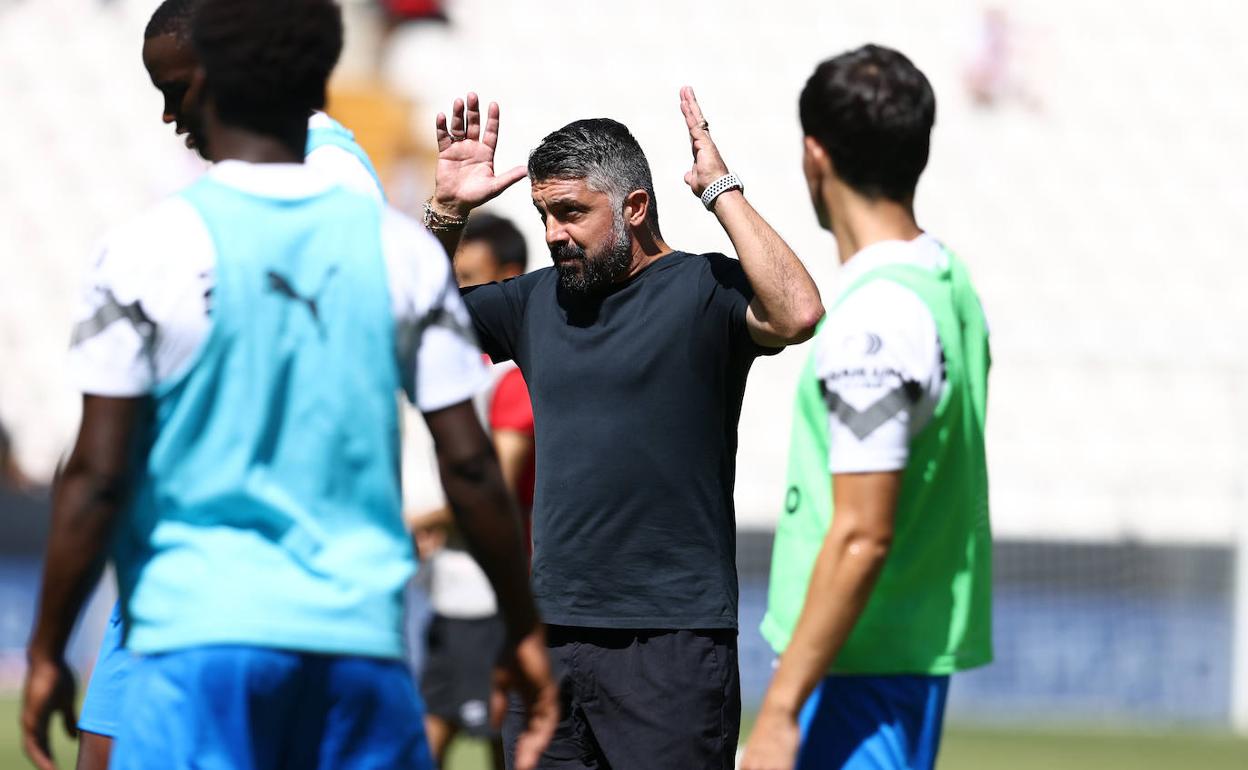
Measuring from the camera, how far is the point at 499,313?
4.90 meters

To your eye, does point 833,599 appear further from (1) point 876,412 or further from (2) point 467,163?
(2) point 467,163

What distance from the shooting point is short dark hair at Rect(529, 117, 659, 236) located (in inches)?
187

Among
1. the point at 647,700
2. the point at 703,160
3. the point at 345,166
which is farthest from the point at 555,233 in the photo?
the point at 647,700

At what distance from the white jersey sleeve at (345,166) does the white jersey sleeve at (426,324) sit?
575 mm

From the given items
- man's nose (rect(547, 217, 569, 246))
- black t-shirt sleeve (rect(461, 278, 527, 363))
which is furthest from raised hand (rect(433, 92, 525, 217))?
black t-shirt sleeve (rect(461, 278, 527, 363))

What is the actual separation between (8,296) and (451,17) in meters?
4.16

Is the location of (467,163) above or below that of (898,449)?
above

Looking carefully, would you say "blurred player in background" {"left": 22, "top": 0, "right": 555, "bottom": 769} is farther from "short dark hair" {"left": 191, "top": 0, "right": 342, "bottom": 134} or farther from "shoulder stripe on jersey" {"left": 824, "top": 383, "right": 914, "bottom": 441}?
"shoulder stripe on jersey" {"left": 824, "top": 383, "right": 914, "bottom": 441}

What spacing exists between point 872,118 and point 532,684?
1.13 m

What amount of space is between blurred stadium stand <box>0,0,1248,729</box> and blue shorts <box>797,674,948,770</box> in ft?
31.4

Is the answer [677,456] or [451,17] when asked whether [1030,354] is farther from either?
[677,456]

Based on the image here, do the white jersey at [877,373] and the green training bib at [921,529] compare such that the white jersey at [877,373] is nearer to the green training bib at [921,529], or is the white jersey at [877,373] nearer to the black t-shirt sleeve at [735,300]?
the green training bib at [921,529]

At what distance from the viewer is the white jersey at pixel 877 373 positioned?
307cm

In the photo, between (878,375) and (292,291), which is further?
(878,375)
